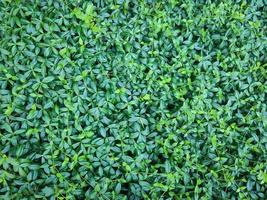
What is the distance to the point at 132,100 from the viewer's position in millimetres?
2547

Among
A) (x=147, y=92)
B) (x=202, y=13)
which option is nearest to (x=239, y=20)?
(x=202, y=13)

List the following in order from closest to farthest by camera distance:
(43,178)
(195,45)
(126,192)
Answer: (43,178) → (126,192) → (195,45)

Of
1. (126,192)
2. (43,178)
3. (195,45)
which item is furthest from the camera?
(195,45)

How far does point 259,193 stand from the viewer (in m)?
2.65

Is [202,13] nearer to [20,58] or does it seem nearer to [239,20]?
[239,20]

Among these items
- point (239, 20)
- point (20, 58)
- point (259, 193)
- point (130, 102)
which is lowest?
point (259, 193)

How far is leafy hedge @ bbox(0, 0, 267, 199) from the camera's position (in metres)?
2.36

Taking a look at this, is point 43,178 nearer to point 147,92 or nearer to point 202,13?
point 147,92

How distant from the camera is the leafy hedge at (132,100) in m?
2.36

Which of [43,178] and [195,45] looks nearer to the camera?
[43,178]

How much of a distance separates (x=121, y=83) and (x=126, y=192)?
2.21ft

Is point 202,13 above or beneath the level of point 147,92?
above

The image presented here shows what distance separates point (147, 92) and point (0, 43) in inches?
36.8

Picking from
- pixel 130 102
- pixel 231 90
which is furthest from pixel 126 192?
pixel 231 90
